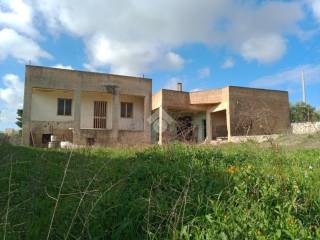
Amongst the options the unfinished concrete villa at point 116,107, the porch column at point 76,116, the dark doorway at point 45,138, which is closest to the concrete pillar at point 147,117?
the unfinished concrete villa at point 116,107

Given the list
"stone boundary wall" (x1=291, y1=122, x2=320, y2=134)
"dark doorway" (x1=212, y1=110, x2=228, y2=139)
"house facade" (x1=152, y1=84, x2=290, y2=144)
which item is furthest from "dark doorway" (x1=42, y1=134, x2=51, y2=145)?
"stone boundary wall" (x1=291, y1=122, x2=320, y2=134)

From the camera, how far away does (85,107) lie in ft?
72.4

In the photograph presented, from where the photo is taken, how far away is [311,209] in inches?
101

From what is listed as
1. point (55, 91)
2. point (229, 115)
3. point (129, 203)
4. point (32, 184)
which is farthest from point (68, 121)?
point (129, 203)

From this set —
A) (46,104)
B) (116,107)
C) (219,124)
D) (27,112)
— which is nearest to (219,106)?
(219,124)

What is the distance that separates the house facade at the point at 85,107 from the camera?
18.7m

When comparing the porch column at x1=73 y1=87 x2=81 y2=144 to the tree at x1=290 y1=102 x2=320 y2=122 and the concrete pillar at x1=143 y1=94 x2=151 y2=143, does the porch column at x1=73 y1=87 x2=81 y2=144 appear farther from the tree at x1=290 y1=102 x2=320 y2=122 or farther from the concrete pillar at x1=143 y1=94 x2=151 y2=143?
the tree at x1=290 y1=102 x2=320 y2=122

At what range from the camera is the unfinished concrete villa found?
19.0 metres

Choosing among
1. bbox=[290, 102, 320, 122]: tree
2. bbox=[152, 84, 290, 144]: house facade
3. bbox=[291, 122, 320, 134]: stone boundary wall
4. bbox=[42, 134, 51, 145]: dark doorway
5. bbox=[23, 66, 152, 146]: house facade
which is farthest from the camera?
bbox=[152, 84, 290, 144]: house facade

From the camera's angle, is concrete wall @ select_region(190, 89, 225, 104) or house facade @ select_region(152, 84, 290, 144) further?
concrete wall @ select_region(190, 89, 225, 104)

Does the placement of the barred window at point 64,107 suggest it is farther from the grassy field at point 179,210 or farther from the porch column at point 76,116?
the grassy field at point 179,210

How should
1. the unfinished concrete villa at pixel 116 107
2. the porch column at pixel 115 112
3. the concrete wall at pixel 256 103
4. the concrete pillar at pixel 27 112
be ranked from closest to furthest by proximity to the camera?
the concrete pillar at pixel 27 112 → the unfinished concrete villa at pixel 116 107 → the porch column at pixel 115 112 → the concrete wall at pixel 256 103

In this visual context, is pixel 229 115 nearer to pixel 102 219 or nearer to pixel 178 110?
pixel 178 110

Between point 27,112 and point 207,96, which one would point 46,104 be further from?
point 207,96
